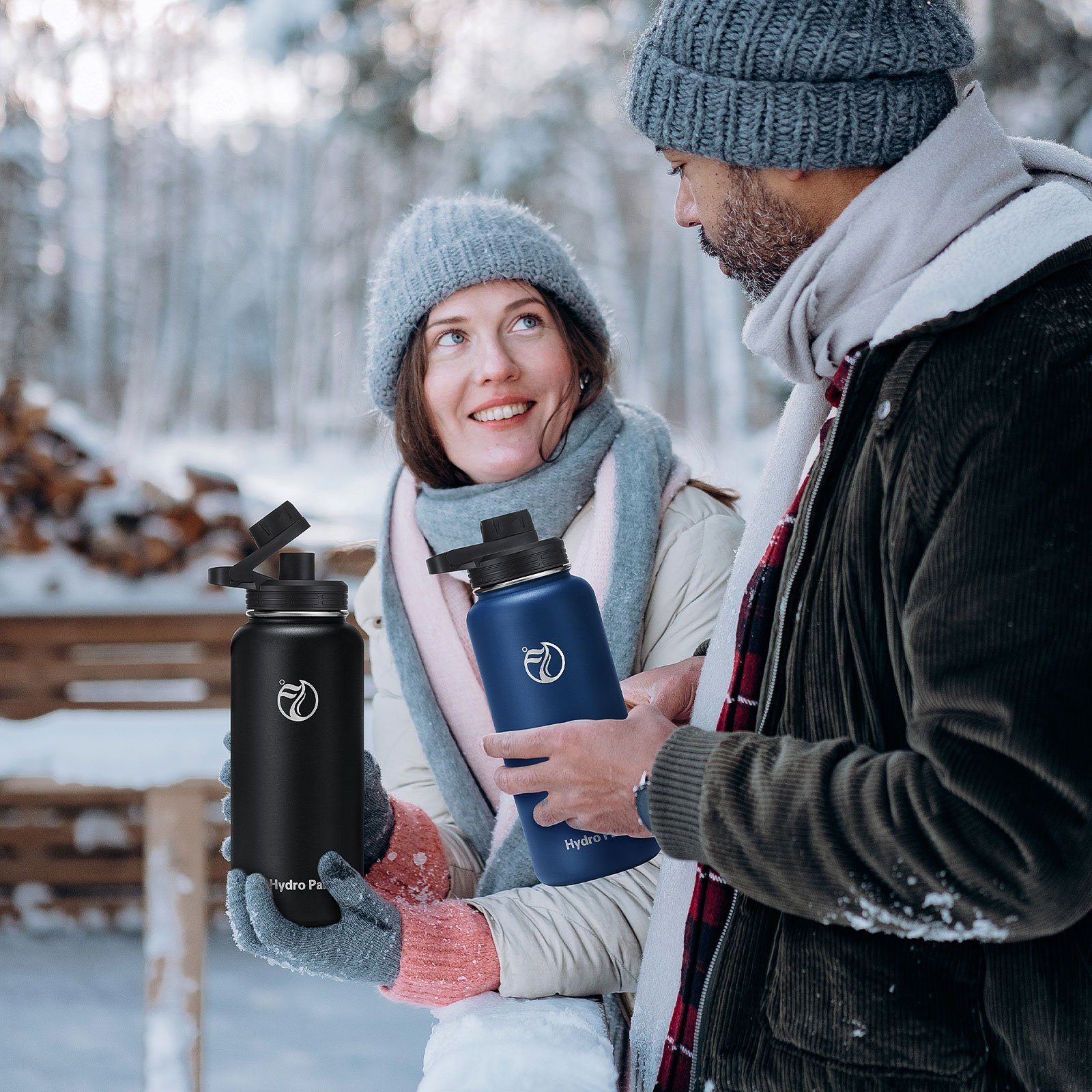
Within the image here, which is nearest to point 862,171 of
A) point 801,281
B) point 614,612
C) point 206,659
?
point 801,281

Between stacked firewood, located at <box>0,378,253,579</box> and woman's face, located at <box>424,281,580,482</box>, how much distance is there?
285 centimetres

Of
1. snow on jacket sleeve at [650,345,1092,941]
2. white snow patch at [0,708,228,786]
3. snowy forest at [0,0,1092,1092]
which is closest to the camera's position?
snow on jacket sleeve at [650,345,1092,941]

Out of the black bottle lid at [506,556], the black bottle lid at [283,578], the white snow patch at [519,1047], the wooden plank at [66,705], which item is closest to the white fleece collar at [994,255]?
the black bottle lid at [506,556]

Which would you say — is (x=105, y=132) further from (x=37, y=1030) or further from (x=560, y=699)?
(x=560, y=699)

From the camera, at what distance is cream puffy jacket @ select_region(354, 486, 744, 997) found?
59.0 inches

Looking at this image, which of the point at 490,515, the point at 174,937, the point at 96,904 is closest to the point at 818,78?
the point at 490,515

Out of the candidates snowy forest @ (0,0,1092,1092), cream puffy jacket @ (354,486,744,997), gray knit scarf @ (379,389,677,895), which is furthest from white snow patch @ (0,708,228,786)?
gray knit scarf @ (379,389,677,895)

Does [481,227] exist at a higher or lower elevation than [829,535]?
higher

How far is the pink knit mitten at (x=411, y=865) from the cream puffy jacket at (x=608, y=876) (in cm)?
8

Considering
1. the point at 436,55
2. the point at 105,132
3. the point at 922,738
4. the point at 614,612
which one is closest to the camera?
the point at 922,738

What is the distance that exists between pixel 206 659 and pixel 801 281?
3.39 m

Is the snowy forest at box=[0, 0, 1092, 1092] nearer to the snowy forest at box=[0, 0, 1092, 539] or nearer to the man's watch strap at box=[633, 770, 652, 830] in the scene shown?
the snowy forest at box=[0, 0, 1092, 539]

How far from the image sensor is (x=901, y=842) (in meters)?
0.88

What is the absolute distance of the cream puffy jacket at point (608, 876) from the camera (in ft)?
4.91
